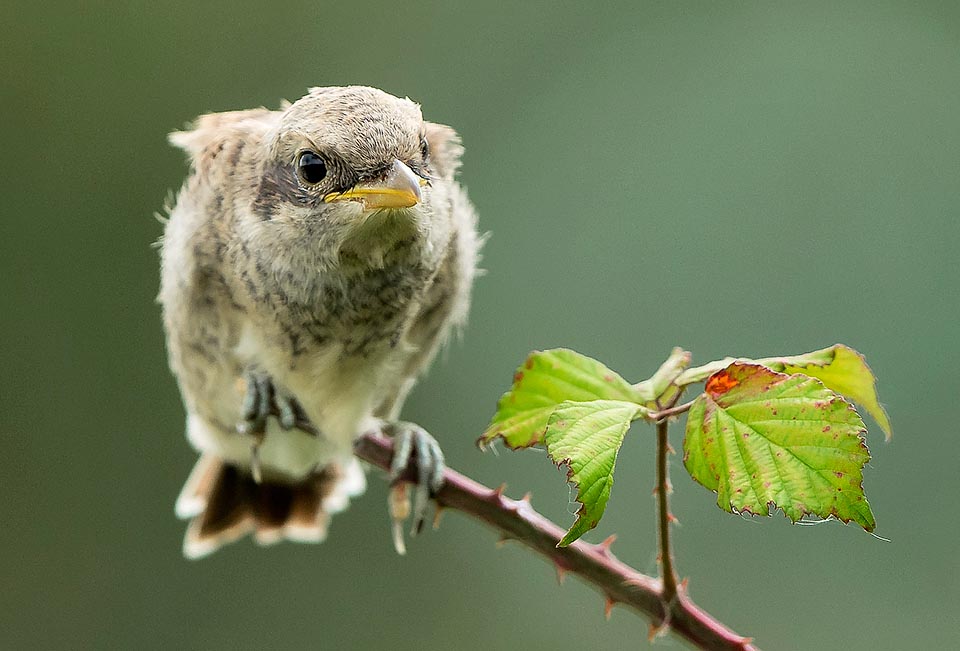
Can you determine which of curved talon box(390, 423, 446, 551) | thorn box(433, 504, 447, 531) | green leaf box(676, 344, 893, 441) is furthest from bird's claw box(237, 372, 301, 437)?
green leaf box(676, 344, 893, 441)

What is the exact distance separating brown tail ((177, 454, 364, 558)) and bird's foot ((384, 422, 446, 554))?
1.92 feet

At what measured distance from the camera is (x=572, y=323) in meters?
4.86

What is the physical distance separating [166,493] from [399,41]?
251 centimetres

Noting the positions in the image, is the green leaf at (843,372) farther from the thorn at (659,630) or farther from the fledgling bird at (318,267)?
the fledgling bird at (318,267)

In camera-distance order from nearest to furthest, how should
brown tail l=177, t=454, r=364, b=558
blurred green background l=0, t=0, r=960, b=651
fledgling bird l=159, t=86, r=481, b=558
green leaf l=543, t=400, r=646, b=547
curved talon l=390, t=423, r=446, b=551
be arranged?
Result: green leaf l=543, t=400, r=646, b=547
fledgling bird l=159, t=86, r=481, b=558
curved talon l=390, t=423, r=446, b=551
brown tail l=177, t=454, r=364, b=558
blurred green background l=0, t=0, r=960, b=651

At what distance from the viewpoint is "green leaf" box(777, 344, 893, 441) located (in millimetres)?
1577

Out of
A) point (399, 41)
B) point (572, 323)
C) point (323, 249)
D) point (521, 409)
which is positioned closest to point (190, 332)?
point (323, 249)

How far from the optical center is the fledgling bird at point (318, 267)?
6.77 ft

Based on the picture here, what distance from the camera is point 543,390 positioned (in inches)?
66.4

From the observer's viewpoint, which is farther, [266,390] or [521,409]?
[266,390]

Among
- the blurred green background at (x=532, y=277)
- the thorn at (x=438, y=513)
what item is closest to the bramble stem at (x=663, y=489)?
the thorn at (x=438, y=513)

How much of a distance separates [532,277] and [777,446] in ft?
11.7

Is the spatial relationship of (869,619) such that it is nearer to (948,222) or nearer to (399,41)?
(948,222)

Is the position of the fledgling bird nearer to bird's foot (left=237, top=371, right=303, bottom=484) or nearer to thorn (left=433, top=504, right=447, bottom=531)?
bird's foot (left=237, top=371, right=303, bottom=484)
